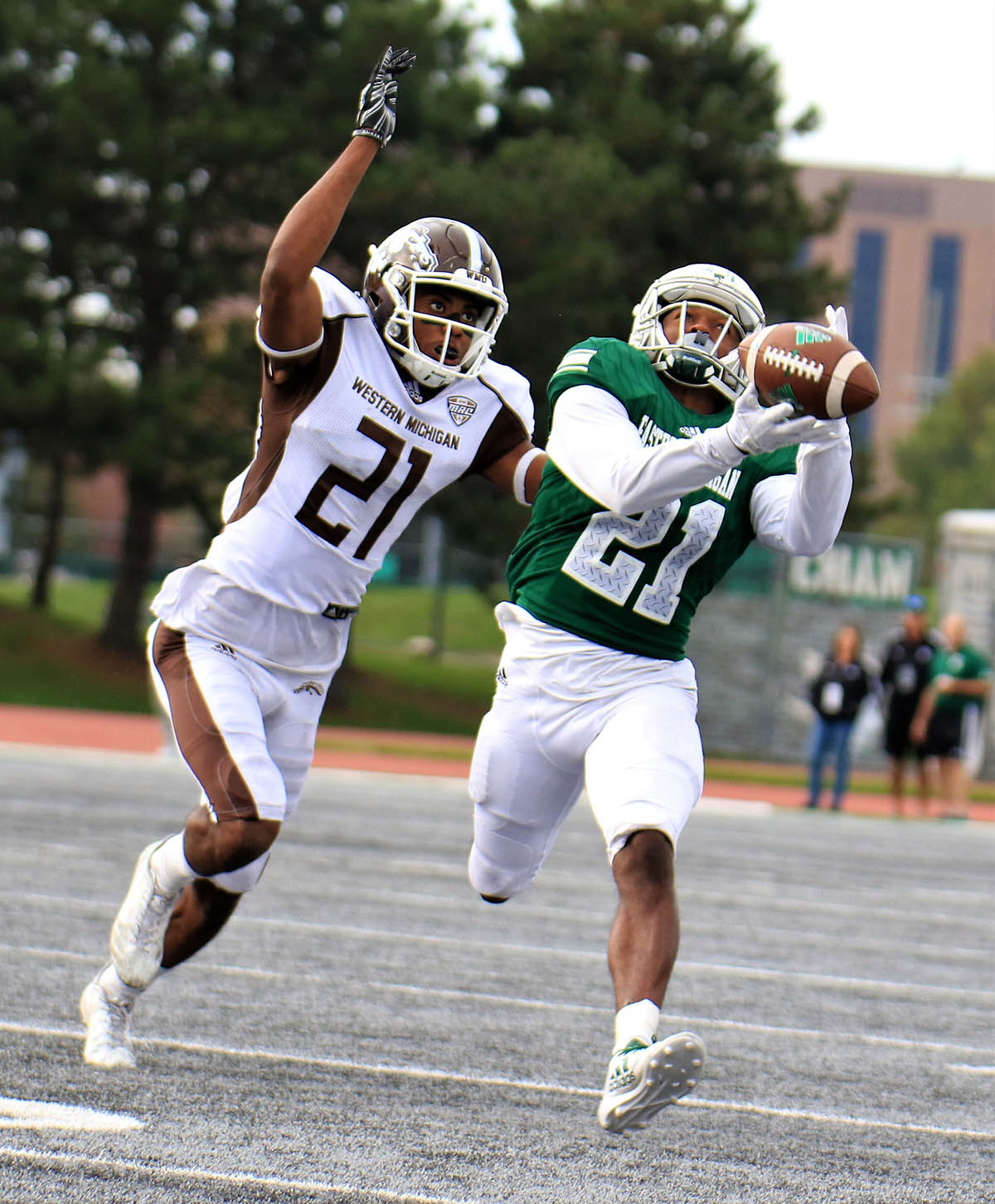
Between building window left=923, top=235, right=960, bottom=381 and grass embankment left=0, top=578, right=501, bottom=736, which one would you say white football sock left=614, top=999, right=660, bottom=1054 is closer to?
grass embankment left=0, top=578, right=501, bottom=736

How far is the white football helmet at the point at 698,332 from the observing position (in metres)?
4.38

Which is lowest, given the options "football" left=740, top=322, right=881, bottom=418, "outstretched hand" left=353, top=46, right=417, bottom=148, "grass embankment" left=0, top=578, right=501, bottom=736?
"grass embankment" left=0, top=578, right=501, bottom=736

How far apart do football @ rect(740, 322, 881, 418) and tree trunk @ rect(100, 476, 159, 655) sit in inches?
855

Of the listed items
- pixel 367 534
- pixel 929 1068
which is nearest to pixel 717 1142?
pixel 929 1068

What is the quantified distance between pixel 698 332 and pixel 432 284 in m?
0.69

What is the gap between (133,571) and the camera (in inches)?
985

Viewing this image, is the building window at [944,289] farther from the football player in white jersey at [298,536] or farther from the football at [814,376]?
the football at [814,376]

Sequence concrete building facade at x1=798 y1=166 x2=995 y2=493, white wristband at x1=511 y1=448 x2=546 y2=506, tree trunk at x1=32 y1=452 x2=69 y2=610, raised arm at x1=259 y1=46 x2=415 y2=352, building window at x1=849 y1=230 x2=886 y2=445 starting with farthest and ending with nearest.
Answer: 1. building window at x1=849 y1=230 x2=886 y2=445
2. concrete building facade at x1=798 y1=166 x2=995 y2=493
3. tree trunk at x1=32 y1=452 x2=69 y2=610
4. white wristband at x1=511 y1=448 x2=546 y2=506
5. raised arm at x1=259 y1=46 x2=415 y2=352

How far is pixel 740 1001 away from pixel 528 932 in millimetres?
1522

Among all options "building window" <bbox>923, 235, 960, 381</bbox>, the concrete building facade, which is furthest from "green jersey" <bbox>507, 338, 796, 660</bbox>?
"building window" <bbox>923, 235, 960, 381</bbox>

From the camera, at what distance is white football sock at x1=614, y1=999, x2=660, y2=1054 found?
351 cm

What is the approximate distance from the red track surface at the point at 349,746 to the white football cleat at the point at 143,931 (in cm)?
1092

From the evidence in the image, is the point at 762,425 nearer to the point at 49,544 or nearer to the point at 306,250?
the point at 306,250

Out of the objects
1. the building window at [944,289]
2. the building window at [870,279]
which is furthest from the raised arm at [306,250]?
the building window at [944,289]
